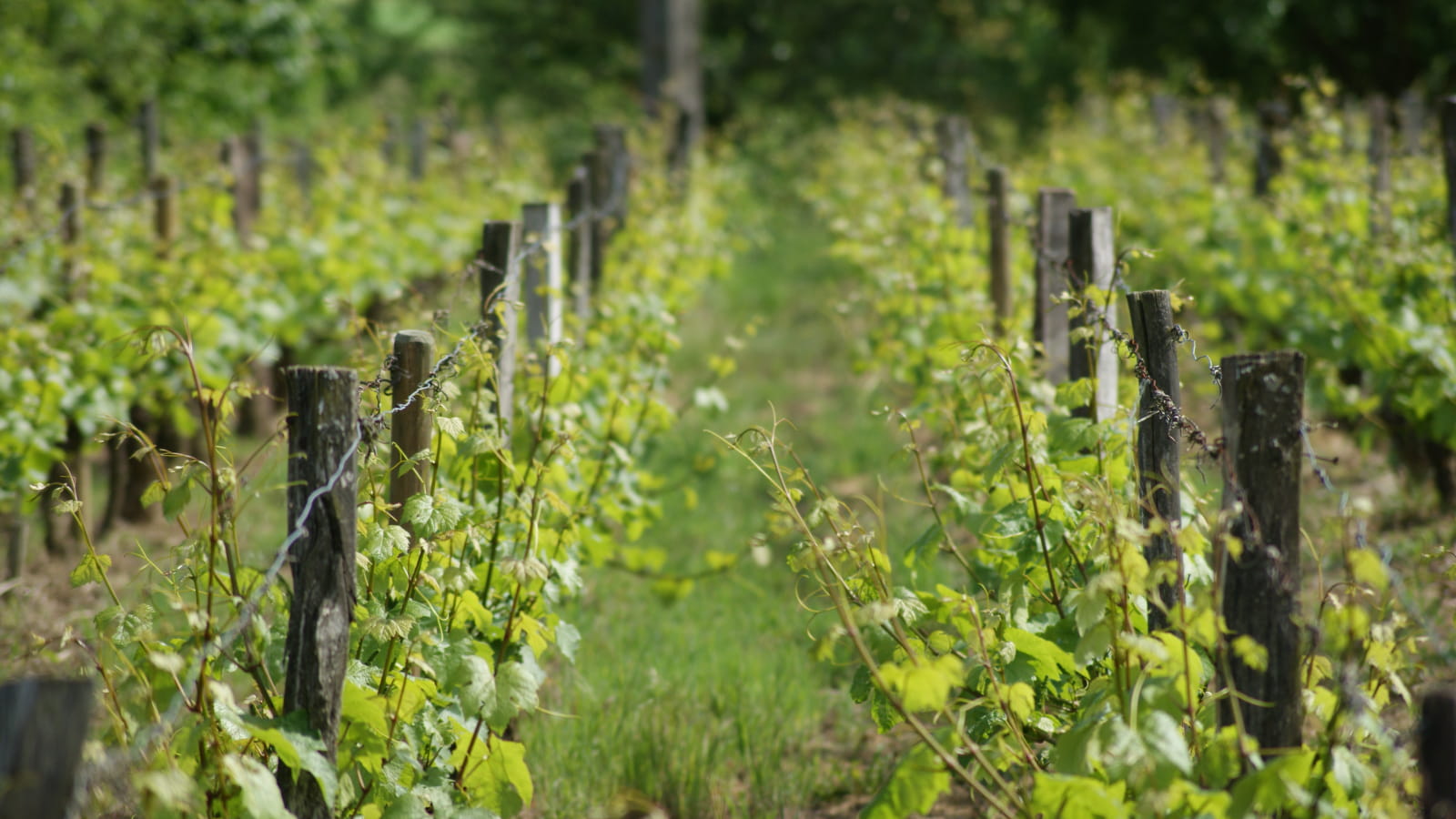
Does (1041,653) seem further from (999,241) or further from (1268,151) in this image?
(1268,151)

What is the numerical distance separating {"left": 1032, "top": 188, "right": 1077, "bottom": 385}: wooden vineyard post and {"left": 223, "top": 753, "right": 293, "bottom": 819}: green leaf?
2.61m

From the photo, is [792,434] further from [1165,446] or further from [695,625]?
[1165,446]

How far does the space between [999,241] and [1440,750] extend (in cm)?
315

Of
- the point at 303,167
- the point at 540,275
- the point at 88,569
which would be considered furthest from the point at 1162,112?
the point at 88,569

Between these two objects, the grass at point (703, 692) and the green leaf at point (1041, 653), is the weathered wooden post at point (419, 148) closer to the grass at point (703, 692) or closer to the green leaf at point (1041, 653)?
the grass at point (703, 692)

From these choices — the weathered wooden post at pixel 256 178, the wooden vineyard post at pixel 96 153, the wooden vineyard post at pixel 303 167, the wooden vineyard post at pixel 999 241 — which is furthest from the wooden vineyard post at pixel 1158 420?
the wooden vineyard post at pixel 303 167

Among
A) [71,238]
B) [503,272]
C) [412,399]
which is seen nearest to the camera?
[412,399]

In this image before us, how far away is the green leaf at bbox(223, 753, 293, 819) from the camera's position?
4.69ft

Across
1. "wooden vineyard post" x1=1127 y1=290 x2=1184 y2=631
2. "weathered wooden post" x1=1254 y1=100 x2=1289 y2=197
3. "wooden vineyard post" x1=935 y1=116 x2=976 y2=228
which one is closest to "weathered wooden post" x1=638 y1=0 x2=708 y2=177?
"wooden vineyard post" x1=935 y1=116 x2=976 y2=228

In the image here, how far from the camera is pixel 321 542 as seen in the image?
1.73 metres

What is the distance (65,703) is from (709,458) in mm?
2850

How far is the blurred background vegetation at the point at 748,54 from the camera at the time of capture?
1274cm

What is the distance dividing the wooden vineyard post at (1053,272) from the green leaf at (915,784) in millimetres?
2110

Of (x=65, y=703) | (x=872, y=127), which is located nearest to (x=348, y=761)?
(x=65, y=703)
